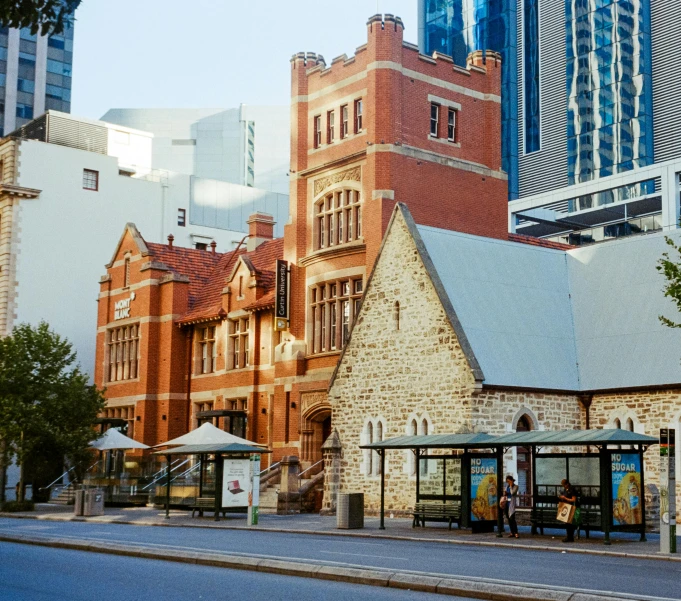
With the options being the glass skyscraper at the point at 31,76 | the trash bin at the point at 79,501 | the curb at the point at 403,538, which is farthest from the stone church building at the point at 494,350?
the glass skyscraper at the point at 31,76

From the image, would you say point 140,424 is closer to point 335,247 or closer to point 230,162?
point 335,247

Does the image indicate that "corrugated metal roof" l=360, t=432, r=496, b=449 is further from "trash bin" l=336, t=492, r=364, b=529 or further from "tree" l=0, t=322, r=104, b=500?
"tree" l=0, t=322, r=104, b=500

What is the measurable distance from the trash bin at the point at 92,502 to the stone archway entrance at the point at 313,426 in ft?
27.9

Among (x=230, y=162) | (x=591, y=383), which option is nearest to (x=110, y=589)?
(x=591, y=383)

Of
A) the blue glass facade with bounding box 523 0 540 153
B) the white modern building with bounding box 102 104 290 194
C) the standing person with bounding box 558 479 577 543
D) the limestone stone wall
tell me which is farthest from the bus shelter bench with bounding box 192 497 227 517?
the white modern building with bounding box 102 104 290 194

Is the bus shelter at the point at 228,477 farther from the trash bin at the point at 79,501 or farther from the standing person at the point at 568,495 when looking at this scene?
the standing person at the point at 568,495

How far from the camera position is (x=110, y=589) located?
52.5ft

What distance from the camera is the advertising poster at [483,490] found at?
96.7 ft

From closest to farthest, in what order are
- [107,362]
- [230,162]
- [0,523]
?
[0,523] → [107,362] → [230,162]

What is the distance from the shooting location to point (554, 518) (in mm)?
27969

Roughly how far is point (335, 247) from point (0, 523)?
16.5 metres

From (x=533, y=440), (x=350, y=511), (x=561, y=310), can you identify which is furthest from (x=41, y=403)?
(x=533, y=440)

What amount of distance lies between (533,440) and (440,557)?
6.70 meters

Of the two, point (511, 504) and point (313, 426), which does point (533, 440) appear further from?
point (313, 426)
